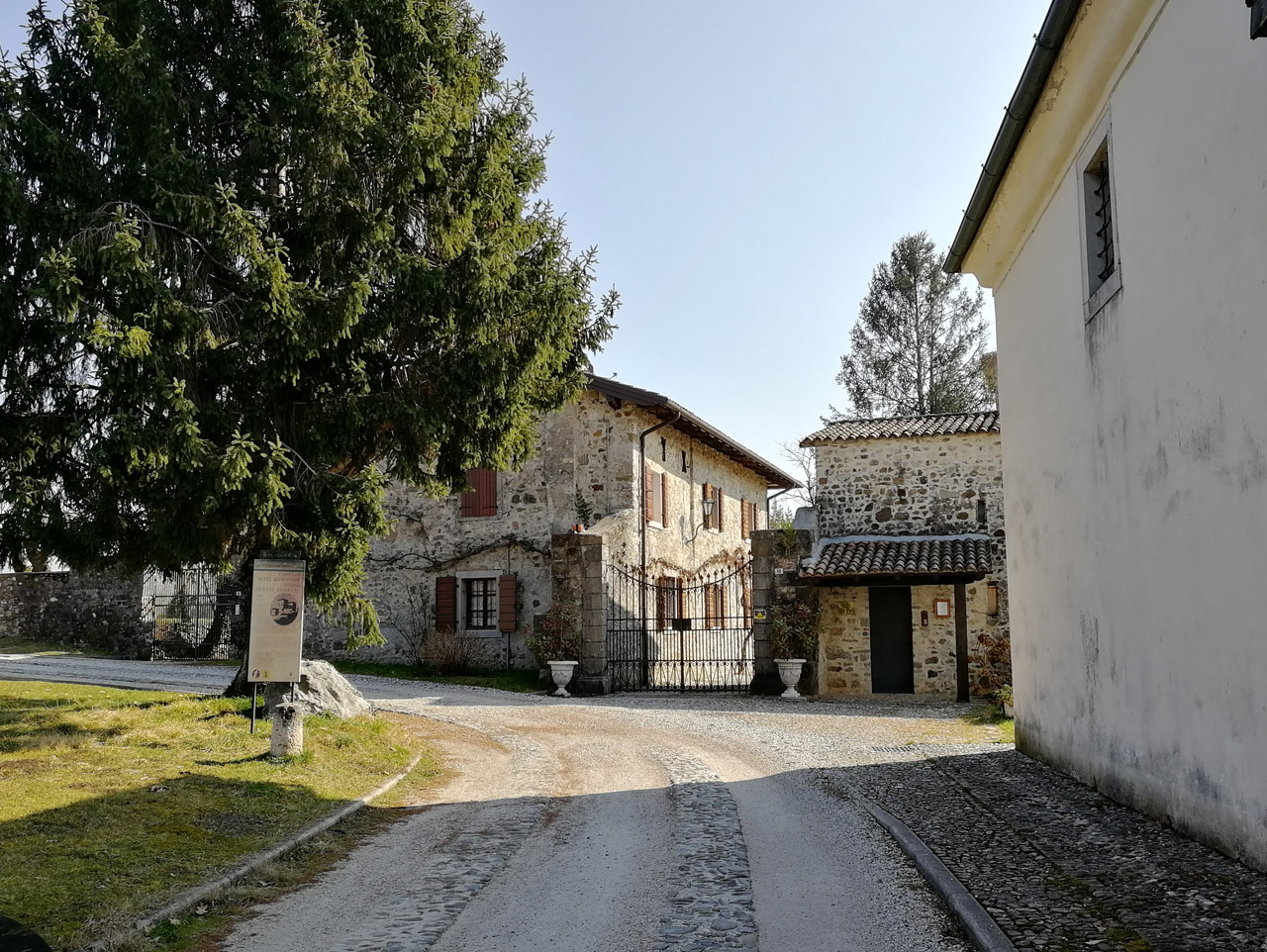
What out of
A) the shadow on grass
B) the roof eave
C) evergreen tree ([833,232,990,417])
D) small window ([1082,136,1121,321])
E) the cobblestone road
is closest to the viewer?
the cobblestone road

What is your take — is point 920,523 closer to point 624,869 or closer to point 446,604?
point 446,604

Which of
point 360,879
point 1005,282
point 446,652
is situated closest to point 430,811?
point 360,879

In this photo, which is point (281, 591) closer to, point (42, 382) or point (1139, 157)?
point (42, 382)

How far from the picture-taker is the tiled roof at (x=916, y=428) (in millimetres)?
18906

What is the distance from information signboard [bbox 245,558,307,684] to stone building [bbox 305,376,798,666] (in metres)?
9.89

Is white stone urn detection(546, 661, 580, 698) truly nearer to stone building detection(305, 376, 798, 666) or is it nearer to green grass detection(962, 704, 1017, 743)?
stone building detection(305, 376, 798, 666)

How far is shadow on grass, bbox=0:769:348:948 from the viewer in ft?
16.3

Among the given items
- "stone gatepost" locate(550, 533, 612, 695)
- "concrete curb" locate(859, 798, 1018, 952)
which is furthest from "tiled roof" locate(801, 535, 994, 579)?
"concrete curb" locate(859, 798, 1018, 952)

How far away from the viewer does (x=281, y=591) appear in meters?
9.80

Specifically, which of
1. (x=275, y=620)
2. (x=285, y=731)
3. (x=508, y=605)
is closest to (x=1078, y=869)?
(x=285, y=731)

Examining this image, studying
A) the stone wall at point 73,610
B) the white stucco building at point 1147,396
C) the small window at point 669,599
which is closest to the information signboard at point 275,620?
the white stucco building at point 1147,396

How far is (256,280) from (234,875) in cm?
580

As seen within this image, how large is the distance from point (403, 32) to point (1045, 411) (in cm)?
760

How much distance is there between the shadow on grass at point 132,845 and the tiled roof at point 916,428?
13337 millimetres
